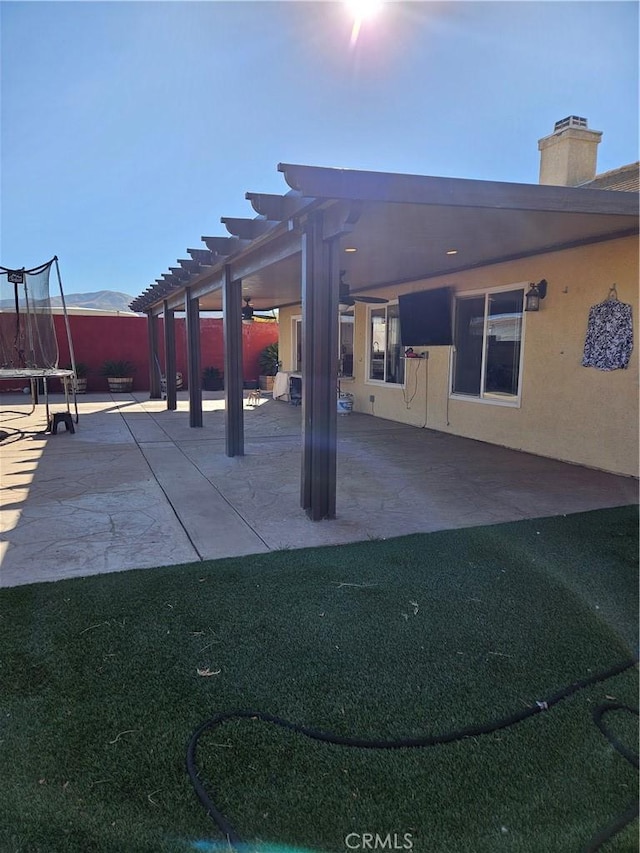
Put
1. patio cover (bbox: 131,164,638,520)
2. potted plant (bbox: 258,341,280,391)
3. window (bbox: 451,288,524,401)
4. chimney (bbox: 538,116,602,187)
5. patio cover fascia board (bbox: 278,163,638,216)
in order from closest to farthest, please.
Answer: patio cover fascia board (bbox: 278,163,638,216) < patio cover (bbox: 131,164,638,520) < window (bbox: 451,288,524,401) < chimney (bbox: 538,116,602,187) < potted plant (bbox: 258,341,280,391)

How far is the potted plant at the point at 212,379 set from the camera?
16375mm

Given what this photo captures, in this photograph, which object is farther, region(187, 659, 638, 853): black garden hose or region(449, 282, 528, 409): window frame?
region(449, 282, 528, 409): window frame

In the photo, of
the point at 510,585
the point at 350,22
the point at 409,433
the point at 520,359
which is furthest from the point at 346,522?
the point at 350,22

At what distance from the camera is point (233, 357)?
655 centimetres

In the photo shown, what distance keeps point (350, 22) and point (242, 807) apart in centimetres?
658

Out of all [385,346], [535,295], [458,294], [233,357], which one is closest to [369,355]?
[385,346]

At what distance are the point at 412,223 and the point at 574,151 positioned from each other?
538cm

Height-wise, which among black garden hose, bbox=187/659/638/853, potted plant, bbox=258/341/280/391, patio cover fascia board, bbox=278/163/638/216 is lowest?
black garden hose, bbox=187/659/638/853

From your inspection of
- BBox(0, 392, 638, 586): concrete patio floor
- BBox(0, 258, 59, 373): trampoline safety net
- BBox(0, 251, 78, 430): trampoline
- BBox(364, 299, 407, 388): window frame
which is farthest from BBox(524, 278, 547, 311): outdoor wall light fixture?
BBox(0, 258, 59, 373): trampoline safety net

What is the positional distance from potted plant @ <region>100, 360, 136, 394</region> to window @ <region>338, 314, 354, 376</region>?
7252 mm

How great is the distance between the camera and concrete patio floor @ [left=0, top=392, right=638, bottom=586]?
3.68 metres

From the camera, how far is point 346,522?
4.21 metres

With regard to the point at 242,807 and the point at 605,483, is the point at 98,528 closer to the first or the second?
the point at 242,807

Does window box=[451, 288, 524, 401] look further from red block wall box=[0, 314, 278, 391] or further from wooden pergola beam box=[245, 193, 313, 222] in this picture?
red block wall box=[0, 314, 278, 391]
